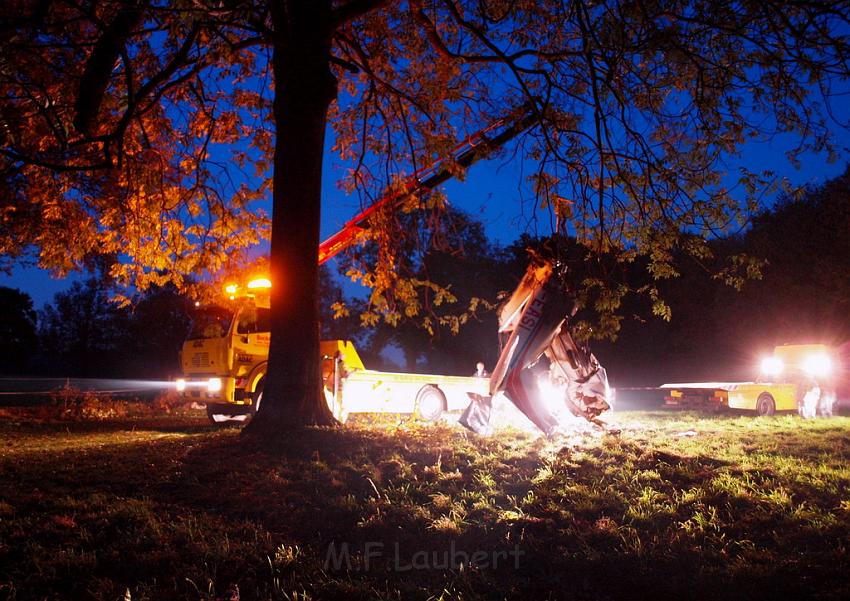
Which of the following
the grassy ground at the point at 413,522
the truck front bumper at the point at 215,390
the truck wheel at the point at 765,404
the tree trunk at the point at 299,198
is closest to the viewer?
the grassy ground at the point at 413,522

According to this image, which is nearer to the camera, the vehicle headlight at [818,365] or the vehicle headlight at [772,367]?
the vehicle headlight at [818,365]

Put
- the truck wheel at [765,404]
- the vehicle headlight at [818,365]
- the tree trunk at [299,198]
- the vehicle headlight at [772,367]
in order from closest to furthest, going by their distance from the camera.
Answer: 1. the tree trunk at [299,198]
2. the truck wheel at [765,404]
3. the vehicle headlight at [818,365]
4. the vehicle headlight at [772,367]

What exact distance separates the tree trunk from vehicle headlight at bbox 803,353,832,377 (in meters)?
17.7

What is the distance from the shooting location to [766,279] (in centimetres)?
3009

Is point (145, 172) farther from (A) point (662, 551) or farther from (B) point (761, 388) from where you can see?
(B) point (761, 388)

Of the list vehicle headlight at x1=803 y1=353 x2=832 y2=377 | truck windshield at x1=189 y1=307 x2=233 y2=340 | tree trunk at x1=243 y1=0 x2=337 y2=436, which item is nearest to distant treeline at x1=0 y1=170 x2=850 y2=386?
truck windshield at x1=189 y1=307 x2=233 y2=340

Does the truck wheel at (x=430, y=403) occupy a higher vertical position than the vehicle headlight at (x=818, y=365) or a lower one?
lower

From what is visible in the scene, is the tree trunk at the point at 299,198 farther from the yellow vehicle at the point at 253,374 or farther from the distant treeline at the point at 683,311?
the distant treeline at the point at 683,311

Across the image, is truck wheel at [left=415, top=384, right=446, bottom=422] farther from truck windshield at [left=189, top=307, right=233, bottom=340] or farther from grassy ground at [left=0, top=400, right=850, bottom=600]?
grassy ground at [left=0, top=400, right=850, bottom=600]

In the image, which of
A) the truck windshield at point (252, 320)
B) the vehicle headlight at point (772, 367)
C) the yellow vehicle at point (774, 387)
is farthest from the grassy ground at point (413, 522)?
the vehicle headlight at point (772, 367)

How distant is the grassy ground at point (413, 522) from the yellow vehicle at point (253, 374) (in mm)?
5756

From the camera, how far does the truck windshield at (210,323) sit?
Result: 15.1 m

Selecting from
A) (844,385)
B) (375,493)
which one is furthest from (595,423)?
(844,385)

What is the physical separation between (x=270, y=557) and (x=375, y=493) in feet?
5.08
